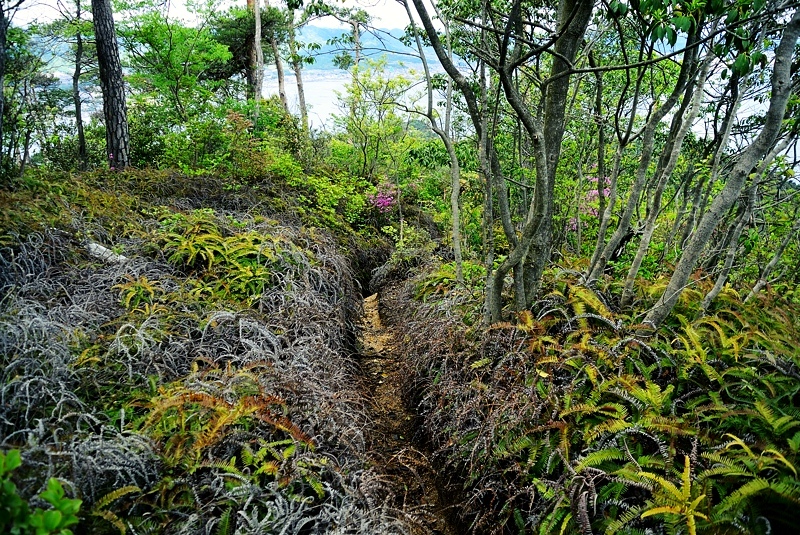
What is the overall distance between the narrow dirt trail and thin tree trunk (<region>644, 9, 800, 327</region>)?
7.75 feet

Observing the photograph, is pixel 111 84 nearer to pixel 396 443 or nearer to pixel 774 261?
pixel 396 443

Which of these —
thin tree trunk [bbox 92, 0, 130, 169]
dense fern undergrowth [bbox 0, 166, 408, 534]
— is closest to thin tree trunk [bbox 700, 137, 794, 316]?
dense fern undergrowth [bbox 0, 166, 408, 534]

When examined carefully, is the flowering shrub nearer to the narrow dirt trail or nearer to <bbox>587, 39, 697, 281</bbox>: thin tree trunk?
the narrow dirt trail

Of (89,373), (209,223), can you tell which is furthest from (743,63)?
(209,223)

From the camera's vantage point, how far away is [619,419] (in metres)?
2.62

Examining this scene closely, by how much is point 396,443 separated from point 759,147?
11.4 ft

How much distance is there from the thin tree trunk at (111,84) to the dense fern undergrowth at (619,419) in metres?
6.52

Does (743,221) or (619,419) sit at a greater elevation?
(743,221)

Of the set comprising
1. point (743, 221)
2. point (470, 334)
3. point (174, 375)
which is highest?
point (743, 221)

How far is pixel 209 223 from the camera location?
5113mm

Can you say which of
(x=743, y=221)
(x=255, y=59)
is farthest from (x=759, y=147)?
(x=255, y=59)

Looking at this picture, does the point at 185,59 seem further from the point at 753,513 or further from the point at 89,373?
the point at 753,513

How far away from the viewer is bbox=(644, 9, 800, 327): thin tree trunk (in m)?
2.47

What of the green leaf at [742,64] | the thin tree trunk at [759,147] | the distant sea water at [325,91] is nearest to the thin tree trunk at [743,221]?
the thin tree trunk at [759,147]
